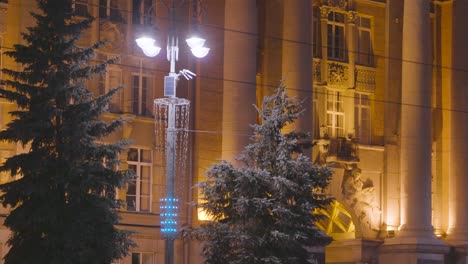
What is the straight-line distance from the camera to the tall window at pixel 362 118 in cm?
4938

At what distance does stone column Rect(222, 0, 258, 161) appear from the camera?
41688 mm

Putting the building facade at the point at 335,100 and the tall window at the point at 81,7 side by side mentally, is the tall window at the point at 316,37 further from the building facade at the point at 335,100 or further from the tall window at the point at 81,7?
the tall window at the point at 81,7

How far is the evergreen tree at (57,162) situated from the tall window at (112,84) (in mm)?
12603

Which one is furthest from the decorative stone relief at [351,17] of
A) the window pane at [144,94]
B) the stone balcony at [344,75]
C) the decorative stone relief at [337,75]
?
the window pane at [144,94]

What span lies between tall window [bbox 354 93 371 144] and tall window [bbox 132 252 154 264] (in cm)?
1167

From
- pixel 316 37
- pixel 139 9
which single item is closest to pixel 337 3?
pixel 316 37

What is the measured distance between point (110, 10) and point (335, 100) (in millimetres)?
11363

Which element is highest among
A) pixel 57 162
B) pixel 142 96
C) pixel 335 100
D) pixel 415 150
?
pixel 335 100

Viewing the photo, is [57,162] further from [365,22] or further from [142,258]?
[365,22]

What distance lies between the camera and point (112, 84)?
42.3 meters

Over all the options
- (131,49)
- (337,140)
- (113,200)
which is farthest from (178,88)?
(113,200)

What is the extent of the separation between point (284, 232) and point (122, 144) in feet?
18.6

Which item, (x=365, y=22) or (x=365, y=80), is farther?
(x=365, y=22)

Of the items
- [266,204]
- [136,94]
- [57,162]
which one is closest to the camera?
[57,162]
